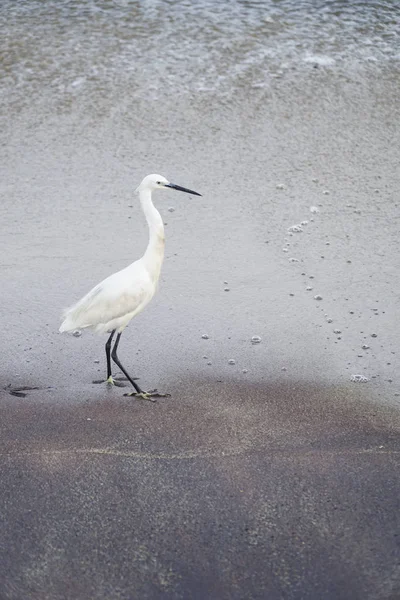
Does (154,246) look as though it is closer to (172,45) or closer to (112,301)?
(112,301)

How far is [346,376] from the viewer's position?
4.61 metres

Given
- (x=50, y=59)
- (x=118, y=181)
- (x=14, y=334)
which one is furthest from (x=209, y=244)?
(x=50, y=59)

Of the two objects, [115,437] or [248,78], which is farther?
[248,78]

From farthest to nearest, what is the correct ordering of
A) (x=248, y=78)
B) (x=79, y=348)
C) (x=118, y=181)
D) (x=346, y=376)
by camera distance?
(x=248, y=78) → (x=118, y=181) → (x=79, y=348) → (x=346, y=376)

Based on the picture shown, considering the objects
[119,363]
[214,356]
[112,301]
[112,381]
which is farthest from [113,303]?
[214,356]

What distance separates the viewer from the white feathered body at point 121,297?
4574 mm

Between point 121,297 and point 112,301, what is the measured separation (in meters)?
0.05

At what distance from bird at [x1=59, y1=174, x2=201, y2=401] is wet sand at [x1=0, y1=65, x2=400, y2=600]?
0.23 metres

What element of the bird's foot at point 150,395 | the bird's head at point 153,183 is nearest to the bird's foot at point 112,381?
the bird's foot at point 150,395

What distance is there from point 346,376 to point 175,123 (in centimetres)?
364

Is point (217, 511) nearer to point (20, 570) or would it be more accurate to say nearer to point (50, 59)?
point (20, 570)

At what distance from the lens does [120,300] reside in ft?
15.0

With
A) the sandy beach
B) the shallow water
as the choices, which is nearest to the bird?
the sandy beach

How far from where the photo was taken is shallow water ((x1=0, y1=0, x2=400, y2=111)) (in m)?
8.06
